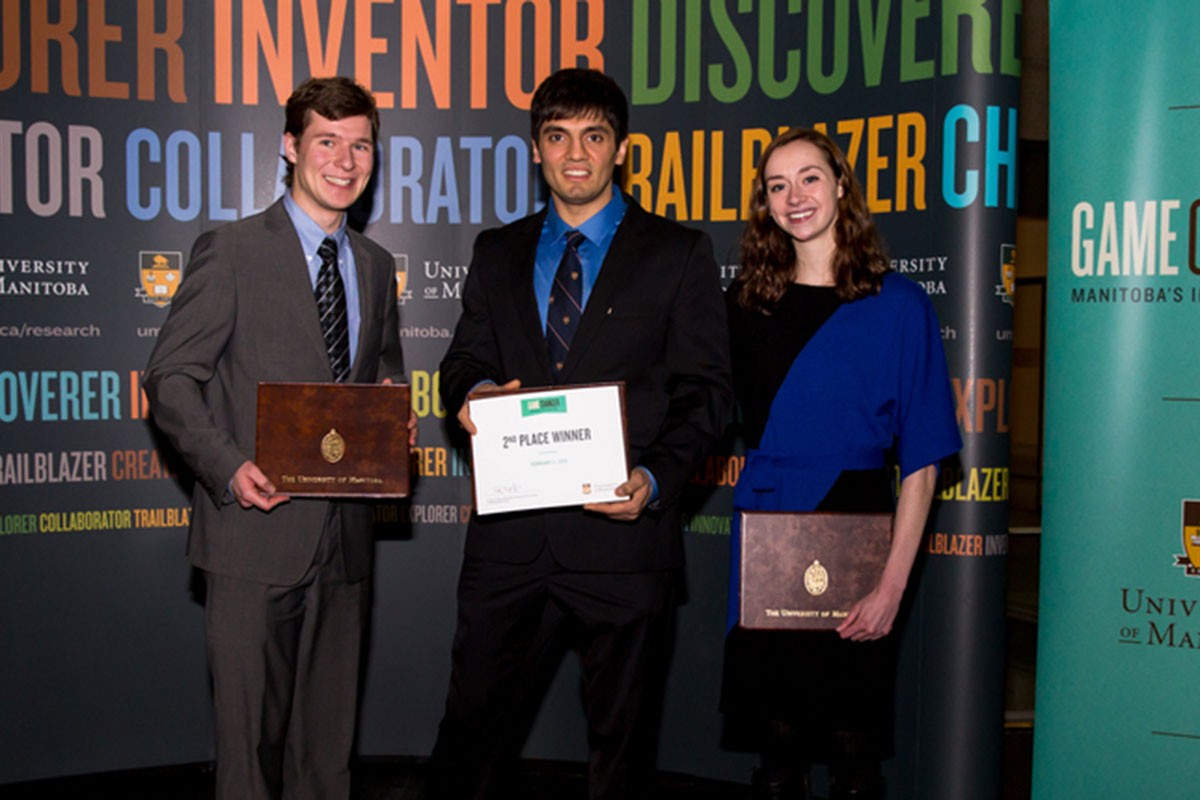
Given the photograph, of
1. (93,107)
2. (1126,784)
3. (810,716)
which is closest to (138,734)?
(93,107)

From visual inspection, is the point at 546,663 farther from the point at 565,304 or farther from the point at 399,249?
the point at 399,249

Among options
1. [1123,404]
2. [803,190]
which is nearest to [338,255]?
[803,190]

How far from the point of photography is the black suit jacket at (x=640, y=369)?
2.53 meters

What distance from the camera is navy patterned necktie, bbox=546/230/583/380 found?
2.57 m

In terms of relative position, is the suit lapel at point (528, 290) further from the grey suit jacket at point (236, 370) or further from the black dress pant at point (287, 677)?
the black dress pant at point (287, 677)

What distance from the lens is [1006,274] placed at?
138 inches

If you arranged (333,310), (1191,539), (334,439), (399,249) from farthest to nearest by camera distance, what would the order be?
(399,249), (1191,539), (333,310), (334,439)

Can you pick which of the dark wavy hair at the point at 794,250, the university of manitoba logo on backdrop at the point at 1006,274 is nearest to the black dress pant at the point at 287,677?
the dark wavy hair at the point at 794,250

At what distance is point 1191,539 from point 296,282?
2.59 meters

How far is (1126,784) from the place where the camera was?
123 inches

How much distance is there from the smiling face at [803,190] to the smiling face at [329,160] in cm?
104

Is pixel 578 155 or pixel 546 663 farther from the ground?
pixel 578 155

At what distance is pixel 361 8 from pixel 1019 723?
4.29 metres

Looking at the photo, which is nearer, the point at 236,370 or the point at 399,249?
the point at 236,370
